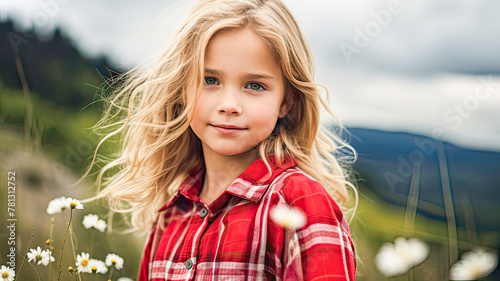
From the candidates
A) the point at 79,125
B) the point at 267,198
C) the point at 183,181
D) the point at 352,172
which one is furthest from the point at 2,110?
the point at 352,172

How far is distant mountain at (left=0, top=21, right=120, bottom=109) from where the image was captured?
1.61 metres

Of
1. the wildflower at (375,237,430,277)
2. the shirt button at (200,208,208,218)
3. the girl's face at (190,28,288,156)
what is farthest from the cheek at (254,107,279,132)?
the wildflower at (375,237,430,277)

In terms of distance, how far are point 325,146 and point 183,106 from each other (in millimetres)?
423

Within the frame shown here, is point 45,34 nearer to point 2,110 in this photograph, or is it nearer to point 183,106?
point 2,110

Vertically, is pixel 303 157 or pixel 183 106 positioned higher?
pixel 183 106

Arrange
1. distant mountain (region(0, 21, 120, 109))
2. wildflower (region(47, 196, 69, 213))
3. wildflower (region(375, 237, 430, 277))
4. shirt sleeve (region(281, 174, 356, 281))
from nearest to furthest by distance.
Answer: shirt sleeve (region(281, 174, 356, 281))
wildflower (region(375, 237, 430, 277))
wildflower (region(47, 196, 69, 213))
distant mountain (region(0, 21, 120, 109))

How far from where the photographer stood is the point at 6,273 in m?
1.30

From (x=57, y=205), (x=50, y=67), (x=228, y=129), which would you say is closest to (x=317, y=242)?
(x=228, y=129)

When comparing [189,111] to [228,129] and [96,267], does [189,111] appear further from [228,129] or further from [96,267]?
[96,267]

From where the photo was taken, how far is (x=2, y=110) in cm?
166

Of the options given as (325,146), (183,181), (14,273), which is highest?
(325,146)

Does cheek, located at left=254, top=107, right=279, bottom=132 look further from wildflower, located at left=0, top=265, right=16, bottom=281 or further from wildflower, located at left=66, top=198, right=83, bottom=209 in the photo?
wildflower, located at left=0, top=265, right=16, bottom=281

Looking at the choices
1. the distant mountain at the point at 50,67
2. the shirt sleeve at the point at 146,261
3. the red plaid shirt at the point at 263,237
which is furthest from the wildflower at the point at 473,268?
the distant mountain at the point at 50,67

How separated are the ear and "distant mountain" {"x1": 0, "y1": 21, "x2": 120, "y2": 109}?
2.22ft
